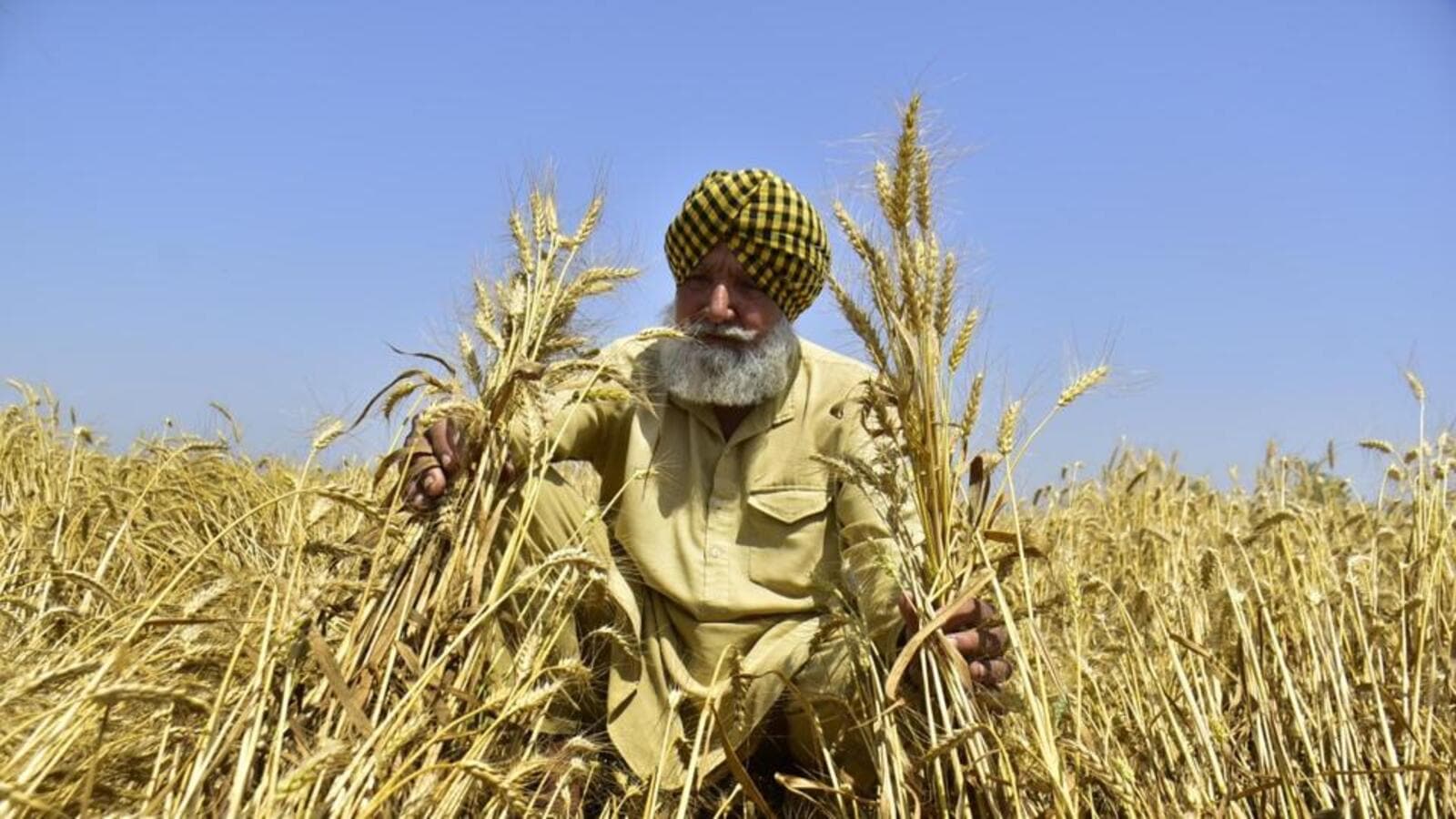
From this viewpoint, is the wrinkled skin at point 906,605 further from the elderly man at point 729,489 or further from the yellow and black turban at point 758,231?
the yellow and black turban at point 758,231

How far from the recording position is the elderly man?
2.48 meters

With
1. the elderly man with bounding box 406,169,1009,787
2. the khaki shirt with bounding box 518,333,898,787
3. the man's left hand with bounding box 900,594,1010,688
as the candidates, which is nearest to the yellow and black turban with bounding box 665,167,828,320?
the elderly man with bounding box 406,169,1009,787

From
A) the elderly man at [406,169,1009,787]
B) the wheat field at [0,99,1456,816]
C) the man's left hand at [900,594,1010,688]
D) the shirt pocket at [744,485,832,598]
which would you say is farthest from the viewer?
the shirt pocket at [744,485,832,598]

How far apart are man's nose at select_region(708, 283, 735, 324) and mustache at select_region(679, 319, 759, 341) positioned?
2cm

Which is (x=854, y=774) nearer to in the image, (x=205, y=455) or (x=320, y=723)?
(x=320, y=723)

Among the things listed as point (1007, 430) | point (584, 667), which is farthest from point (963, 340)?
point (584, 667)

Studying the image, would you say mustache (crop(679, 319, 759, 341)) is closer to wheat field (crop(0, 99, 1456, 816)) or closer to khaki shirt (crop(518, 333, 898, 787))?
khaki shirt (crop(518, 333, 898, 787))

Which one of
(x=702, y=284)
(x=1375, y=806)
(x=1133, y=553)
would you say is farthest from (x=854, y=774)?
(x=1133, y=553)

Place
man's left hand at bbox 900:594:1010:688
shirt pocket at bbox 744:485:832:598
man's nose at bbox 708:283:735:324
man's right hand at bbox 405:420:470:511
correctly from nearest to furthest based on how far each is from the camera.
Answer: man's left hand at bbox 900:594:1010:688, man's right hand at bbox 405:420:470:511, shirt pocket at bbox 744:485:832:598, man's nose at bbox 708:283:735:324

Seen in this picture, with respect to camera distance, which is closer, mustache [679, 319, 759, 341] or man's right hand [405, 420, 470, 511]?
man's right hand [405, 420, 470, 511]

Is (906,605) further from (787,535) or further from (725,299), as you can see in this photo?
(725,299)

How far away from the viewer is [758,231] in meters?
2.84

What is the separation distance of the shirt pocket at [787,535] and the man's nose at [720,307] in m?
0.47

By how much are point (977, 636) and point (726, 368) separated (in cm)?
113
